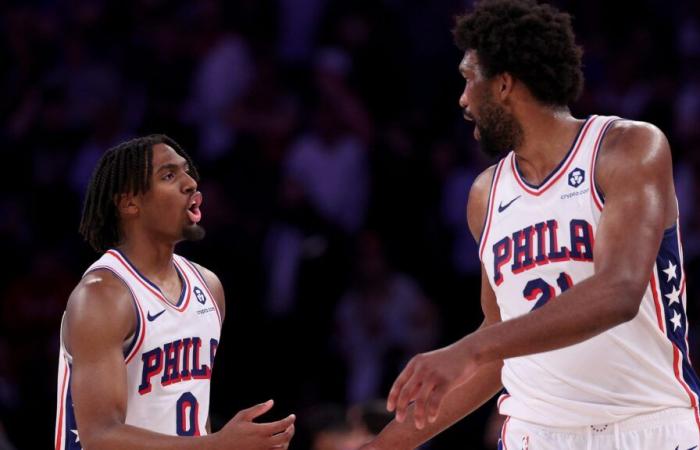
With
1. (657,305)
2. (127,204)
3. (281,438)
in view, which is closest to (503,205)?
(657,305)

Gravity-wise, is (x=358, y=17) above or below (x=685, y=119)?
above

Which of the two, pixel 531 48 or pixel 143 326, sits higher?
pixel 531 48

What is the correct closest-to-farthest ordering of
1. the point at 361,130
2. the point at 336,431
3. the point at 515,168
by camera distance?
the point at 515,168 < the point at 336,431 < the point at 361,130

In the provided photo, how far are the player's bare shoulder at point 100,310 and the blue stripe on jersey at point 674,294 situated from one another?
6.95 ft

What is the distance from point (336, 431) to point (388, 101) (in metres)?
4.30

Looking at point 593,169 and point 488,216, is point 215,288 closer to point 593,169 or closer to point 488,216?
point 488,216

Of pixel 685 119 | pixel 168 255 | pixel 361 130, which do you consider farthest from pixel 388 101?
pixel 168 255

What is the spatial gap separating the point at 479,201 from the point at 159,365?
4.95ft

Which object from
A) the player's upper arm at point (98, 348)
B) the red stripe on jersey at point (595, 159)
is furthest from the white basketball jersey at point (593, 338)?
the player's upper arm at point (98, 348)

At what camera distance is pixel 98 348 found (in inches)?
185

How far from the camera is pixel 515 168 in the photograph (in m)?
4.89

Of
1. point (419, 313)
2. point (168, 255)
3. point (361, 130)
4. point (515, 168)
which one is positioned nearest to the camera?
point (515, 168)

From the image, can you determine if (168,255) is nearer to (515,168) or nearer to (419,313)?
(515,168)

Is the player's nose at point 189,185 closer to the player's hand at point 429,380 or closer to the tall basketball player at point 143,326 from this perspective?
the tall basketball player at point 143,326
